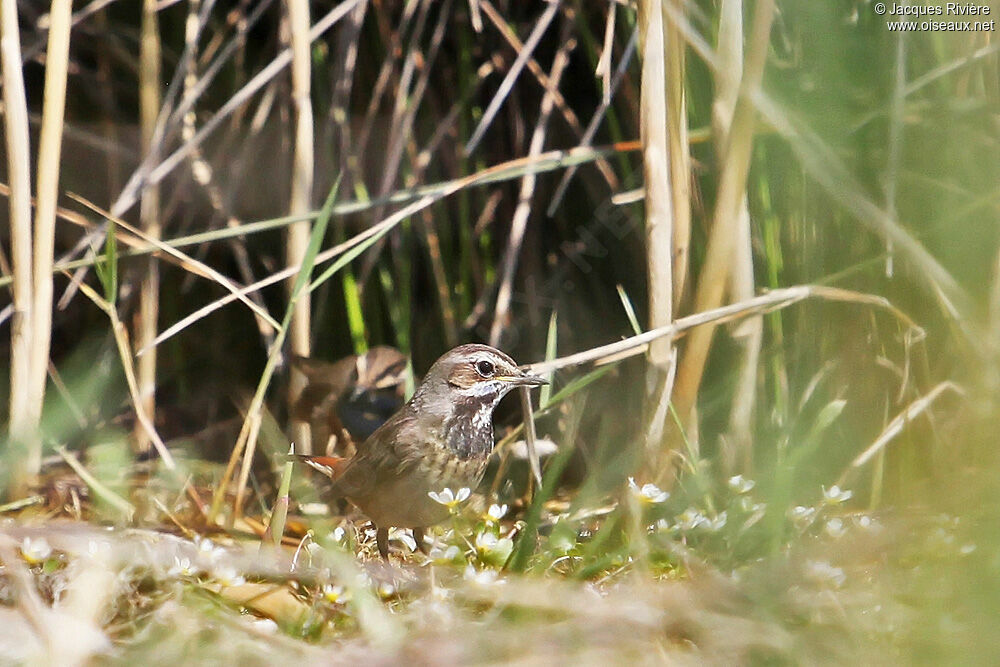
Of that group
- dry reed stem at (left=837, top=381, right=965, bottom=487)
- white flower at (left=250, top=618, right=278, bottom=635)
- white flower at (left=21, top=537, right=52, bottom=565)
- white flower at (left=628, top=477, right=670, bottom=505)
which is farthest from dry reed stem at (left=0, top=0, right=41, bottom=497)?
dry reed stem at (left=837, top=381, right=965, bottom=487)

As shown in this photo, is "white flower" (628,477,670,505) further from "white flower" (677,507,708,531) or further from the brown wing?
the brown wing

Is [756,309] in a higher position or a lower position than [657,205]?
lower

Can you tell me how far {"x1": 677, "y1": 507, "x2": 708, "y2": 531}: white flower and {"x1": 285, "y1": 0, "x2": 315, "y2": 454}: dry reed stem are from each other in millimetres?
1309

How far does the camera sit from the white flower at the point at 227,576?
8.10ft

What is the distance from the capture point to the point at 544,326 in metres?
4.17

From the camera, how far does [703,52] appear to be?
263cm

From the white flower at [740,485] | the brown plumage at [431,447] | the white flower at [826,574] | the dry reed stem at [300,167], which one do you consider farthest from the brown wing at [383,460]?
the white flower at [826,574]

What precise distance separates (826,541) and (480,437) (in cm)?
119

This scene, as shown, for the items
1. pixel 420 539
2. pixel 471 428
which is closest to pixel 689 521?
pixel 471 428

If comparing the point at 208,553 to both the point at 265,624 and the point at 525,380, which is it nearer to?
the point at 265,624

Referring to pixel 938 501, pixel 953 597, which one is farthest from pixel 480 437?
pixel 953 597

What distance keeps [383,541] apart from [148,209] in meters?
1.49

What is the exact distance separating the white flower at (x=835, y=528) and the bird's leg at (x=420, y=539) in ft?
4.30

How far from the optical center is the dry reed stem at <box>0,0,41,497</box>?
3.02 meters
